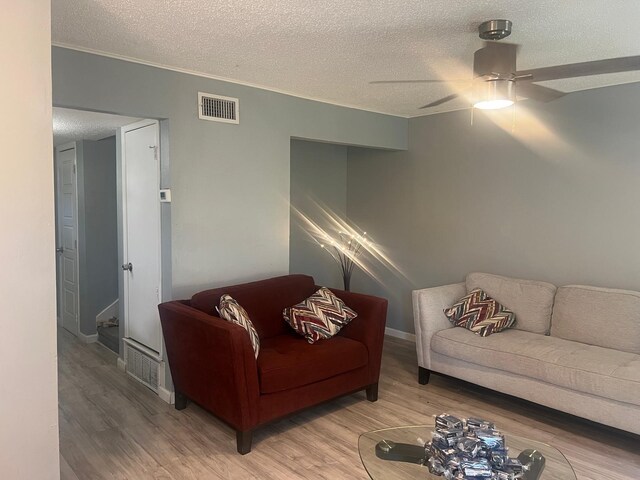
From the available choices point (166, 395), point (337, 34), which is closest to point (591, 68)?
point (337, 34)

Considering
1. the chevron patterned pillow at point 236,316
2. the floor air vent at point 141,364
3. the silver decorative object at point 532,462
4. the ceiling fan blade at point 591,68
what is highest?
the ceiling fan blade at point 591,68

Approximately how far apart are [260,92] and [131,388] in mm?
2502

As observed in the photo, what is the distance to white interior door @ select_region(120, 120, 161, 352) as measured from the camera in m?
3.49

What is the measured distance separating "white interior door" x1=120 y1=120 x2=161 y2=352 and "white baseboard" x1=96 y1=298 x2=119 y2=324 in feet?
4.44

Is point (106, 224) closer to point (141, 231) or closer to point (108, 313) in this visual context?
point (108, 313)

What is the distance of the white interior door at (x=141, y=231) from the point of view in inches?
137

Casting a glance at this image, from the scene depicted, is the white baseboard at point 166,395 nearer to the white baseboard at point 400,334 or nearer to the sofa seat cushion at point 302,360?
the sofa seat cushion at point 302,360

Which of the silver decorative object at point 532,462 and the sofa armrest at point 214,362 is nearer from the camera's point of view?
the silver decorative object at point 532,462

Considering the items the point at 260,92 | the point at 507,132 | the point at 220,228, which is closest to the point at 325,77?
the point at 260,92

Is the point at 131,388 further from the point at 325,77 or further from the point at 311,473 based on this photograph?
the point at 325,77

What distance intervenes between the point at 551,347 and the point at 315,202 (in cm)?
287

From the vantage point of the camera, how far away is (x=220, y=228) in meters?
3.51

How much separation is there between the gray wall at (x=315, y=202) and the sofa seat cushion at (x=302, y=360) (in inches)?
71.5

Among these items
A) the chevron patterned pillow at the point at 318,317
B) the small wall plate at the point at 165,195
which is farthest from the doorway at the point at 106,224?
the chevron patterned pillow at the point at 318,317
